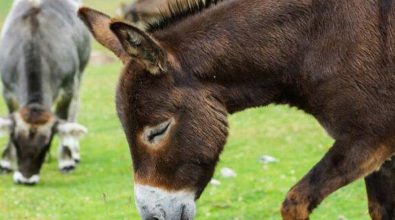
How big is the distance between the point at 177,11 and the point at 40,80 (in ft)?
23.1

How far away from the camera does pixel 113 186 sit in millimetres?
11977

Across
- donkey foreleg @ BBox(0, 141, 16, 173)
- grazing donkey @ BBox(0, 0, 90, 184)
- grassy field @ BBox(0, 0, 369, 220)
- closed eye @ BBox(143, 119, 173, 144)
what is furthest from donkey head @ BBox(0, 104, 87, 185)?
closed eye @ BBox(143, 119, 173, 144)

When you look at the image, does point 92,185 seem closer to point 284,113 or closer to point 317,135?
point 317,135

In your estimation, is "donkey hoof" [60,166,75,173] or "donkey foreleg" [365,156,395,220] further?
"donkey hoof" [60,166,75,173]

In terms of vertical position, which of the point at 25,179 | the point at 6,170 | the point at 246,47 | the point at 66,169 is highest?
the point at 246,47

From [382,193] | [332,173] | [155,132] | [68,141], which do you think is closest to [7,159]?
[68,141]

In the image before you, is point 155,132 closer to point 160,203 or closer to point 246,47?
point 160,203

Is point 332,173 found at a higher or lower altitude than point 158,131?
lower

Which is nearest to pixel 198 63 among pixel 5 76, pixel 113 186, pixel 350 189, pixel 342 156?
pixel 342 156

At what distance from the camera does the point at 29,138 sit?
1243 centimetres

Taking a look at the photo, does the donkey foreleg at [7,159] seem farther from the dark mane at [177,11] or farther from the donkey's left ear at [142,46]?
the donkey's left ear at [142,46]

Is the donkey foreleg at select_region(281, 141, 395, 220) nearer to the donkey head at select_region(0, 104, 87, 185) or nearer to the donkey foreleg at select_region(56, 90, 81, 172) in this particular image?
the donkey head at select_region(0, 104, 87, 185)

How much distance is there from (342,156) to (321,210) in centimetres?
373

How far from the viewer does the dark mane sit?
254 inches
